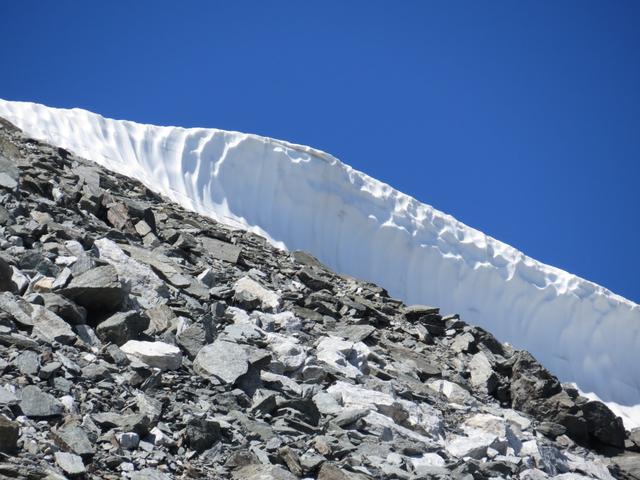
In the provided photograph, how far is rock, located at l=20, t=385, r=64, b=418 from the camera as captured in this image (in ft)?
15.6

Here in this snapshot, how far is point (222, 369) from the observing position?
6.68 meters

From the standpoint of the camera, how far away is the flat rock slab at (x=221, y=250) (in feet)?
36.2

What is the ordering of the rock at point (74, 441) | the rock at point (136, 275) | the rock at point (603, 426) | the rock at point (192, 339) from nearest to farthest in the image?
1. the rock at point (74, 441)
2. the rock at point (192, 339)
3. the rock at point (136, 275)
4. the rock at point (603, 426)

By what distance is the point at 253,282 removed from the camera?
9984 mm

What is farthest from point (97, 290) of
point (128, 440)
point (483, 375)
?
point (483, 375)

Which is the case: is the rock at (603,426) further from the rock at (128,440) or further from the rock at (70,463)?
the rock at (70,463)

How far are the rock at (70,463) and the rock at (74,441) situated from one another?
87 mm

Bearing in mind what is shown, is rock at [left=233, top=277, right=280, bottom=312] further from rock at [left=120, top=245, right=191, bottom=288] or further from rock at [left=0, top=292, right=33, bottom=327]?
rock at [left=0, top=292, right=33, bottom=327]

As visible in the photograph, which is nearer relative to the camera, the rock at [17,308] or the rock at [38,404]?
the rock at [38,404]

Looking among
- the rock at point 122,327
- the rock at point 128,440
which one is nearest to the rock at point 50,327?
the rock at point 122,327

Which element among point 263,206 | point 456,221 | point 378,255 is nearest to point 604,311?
point 456,221

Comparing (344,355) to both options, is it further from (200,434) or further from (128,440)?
(128,440)

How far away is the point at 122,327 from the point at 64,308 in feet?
1.62

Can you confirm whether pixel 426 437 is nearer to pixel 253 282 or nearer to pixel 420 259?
pixel 253 282
